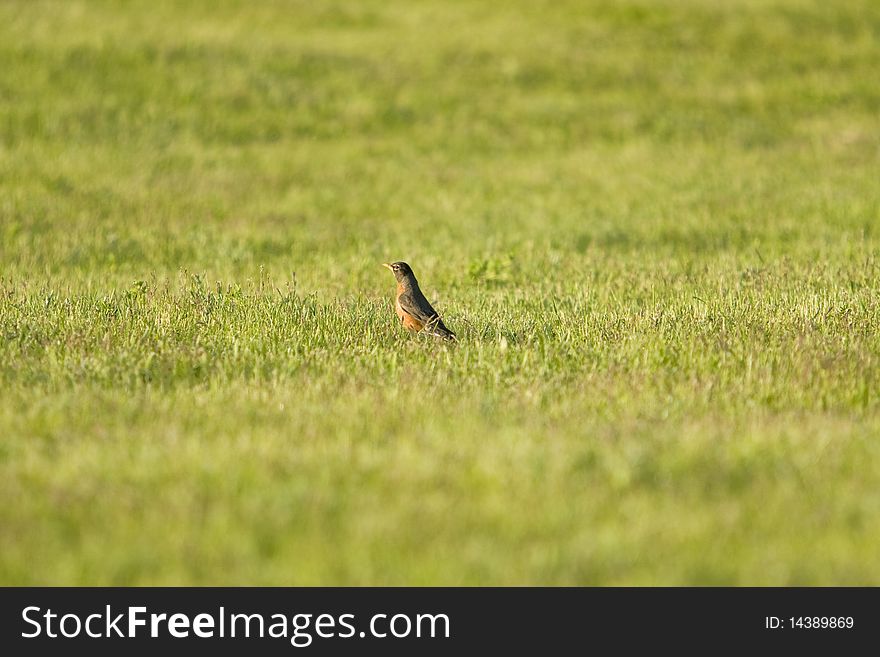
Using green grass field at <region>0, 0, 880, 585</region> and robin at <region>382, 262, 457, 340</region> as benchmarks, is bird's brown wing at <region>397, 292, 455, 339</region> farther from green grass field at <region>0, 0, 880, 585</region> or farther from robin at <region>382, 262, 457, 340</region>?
green grass field at <region>0, 0, 880, 585</region>

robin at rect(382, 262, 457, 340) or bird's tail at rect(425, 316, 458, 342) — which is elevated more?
robin at rect(382, 262, 457, 340)

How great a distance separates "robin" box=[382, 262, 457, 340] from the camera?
9.48m

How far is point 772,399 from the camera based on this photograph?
7.88m

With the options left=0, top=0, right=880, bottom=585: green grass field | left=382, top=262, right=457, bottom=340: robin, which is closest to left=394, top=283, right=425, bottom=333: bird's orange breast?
left=382, top=262, right=457, bottom=340: robin

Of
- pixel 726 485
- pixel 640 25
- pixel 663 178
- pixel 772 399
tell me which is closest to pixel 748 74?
pixel 640 25

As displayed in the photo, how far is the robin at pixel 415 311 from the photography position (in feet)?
31.1

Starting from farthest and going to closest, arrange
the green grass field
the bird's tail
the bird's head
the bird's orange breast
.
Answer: the bird's head, the bird's orange breast, the bird's tail, the green grass field

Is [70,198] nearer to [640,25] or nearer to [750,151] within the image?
[750,151]

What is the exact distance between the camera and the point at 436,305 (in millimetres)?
12094

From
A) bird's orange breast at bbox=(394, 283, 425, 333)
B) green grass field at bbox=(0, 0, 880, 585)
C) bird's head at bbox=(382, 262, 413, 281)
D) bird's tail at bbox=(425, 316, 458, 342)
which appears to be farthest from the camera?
bird's head at bbox=(382, 262, 413, 281)

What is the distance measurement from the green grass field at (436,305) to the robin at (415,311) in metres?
0.22

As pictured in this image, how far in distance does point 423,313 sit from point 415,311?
0.29ft

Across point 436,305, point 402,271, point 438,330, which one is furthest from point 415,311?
point 436,305

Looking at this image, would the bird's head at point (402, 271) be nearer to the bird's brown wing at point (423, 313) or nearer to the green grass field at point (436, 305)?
the bird's brown wing at point (423, 313)
